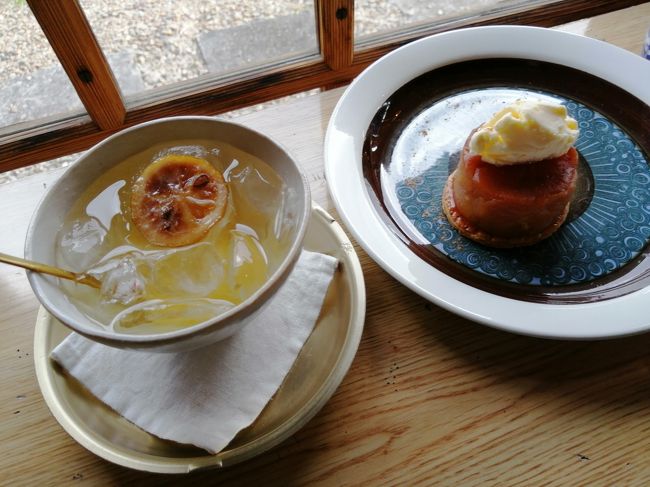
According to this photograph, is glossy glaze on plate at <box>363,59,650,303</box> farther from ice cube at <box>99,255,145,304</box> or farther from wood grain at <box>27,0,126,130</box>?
wood grain at <box>27,0,126,130</box>

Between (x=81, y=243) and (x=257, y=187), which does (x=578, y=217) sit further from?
(x=81, y=243)

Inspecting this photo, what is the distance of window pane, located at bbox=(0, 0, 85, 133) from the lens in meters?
0.98

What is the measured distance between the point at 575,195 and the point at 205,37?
0.88m

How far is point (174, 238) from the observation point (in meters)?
0.60

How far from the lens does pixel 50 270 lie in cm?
52

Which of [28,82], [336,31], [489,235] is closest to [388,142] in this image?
[489,235]

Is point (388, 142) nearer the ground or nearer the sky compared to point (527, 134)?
nearer the ground

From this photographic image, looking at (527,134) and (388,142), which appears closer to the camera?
(527,134)

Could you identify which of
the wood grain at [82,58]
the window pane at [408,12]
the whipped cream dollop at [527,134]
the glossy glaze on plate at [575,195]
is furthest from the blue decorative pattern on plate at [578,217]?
the wood grain at [82,58]

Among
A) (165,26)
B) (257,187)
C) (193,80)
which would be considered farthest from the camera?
(165,26)

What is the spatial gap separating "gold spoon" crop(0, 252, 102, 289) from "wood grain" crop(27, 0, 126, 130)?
0.54 m

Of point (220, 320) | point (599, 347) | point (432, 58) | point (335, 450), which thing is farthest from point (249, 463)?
point (432, 58)

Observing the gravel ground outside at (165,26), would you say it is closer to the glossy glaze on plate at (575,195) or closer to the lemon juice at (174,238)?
the glossy glaze on plate at (575,195)

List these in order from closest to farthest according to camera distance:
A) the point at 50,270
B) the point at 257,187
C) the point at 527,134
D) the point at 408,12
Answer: the point at 50,270 → the point at 257,187 → the point at 527,134 → the point at 408,12
